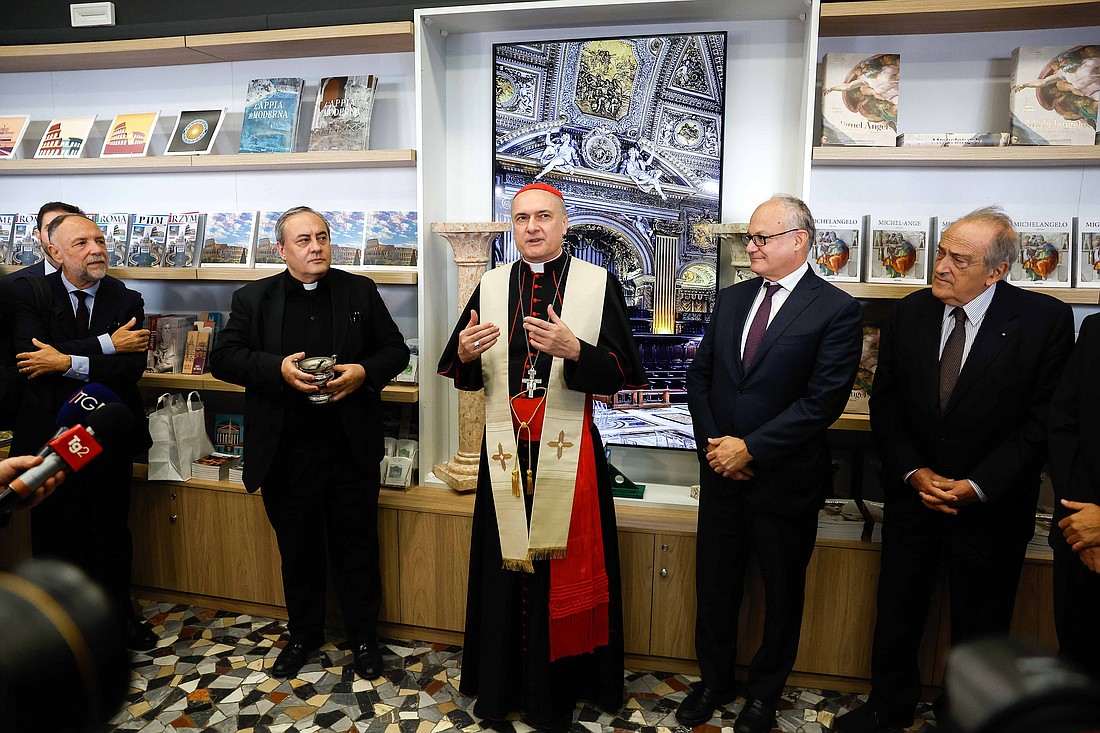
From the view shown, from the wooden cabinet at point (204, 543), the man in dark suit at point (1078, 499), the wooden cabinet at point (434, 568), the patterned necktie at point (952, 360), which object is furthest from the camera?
the wooden cabinet at point (204, 543)

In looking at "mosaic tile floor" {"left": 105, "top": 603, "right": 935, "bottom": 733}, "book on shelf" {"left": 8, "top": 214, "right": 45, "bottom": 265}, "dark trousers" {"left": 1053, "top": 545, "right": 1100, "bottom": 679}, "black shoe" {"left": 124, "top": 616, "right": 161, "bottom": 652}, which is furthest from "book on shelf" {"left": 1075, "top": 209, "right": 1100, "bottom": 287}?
"book on shelf" {"left": 8, "top": 214, "right": 45, "bottom": 265}

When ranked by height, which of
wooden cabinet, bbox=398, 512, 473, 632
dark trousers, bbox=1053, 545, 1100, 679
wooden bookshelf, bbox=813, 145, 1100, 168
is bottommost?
wooden cabinet, bbox=398, 512, 473, 632

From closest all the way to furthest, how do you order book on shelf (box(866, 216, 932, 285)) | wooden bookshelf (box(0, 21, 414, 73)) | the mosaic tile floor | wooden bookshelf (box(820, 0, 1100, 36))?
the mosaic tile floor
wooden bookshelf (box(820, 0, 1100, 36))
book on shelf (box(866, 216, 932, 285))
wooden bookshelf (box(0, 21, 414, 73))

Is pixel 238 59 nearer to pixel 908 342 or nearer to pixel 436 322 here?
pixel 436 322

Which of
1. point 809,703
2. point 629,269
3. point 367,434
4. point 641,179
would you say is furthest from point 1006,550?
point 367,434

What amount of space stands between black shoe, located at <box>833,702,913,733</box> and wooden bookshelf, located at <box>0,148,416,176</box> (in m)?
2.83

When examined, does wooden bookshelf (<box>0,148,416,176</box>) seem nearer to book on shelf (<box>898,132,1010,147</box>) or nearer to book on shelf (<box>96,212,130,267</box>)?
book on shelf (<box>96,212,130,267</box>)

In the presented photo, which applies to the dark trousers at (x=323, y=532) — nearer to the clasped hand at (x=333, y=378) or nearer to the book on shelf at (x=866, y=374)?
the clasped hand at (x=333, y=378)

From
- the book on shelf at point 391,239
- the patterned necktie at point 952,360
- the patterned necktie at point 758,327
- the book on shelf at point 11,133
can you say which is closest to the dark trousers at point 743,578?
the patterned necktie at point 758,327

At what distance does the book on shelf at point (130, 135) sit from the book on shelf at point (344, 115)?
2.98 feet

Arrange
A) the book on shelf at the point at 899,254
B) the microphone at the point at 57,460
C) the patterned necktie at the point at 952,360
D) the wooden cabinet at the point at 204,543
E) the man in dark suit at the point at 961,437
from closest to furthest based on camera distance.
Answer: the microphone at the point at 57,460
the man in dark suit at the point at 961,437
the patterned necktie at the point at 952,360
the book on shelf at the point at 899,254
the wooden cabinet at the point at 204,543

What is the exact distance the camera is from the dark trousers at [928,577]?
7.22ft

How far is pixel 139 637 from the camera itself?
2947mm

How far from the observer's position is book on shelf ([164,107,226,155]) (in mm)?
3365
